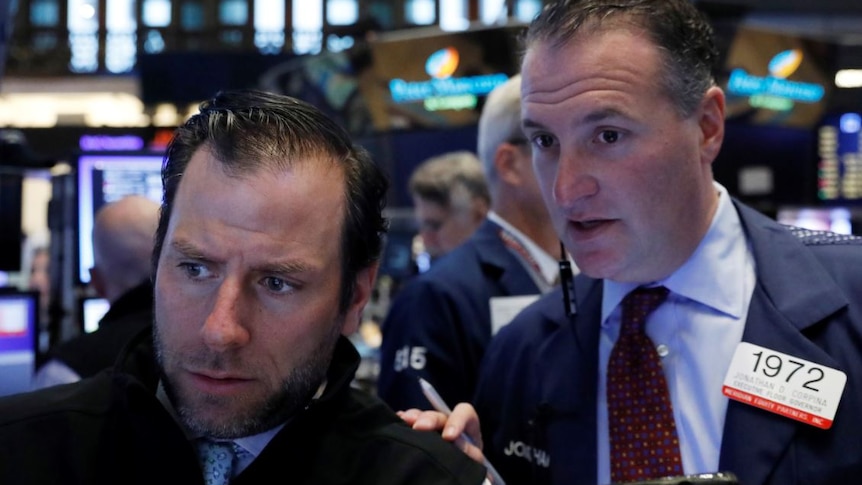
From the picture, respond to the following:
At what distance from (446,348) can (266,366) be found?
1.15 meters

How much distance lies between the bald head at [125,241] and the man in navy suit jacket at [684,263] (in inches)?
69.0

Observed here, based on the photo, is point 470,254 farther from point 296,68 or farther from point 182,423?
point 296,68

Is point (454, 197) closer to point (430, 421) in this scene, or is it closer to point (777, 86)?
point (430, 421)

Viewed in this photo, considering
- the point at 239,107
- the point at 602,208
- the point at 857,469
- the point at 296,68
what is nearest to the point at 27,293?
the point at 239,107

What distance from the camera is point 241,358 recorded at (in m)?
1.42

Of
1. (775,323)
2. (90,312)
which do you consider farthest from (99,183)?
(775,323)

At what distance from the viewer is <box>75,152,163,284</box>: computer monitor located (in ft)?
12.0

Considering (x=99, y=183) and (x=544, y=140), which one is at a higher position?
(x=544, y=140)

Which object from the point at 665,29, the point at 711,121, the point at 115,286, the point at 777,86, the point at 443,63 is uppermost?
Answer: the point at 443,63

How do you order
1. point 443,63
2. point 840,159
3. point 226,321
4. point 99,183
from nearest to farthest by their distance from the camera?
point 226,321, point 99,183, point 840,159, point 443,63

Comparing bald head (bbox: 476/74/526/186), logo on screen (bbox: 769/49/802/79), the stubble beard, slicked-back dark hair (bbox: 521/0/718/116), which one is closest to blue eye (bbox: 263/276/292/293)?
the stubble beard

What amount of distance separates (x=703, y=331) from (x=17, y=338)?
239cm

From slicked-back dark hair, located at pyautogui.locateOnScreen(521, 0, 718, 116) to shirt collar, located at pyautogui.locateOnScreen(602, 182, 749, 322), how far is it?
0.22 m

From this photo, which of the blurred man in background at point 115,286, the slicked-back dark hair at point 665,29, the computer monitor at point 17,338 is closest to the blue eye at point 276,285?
the slicked-back dark hair at point 665,29
